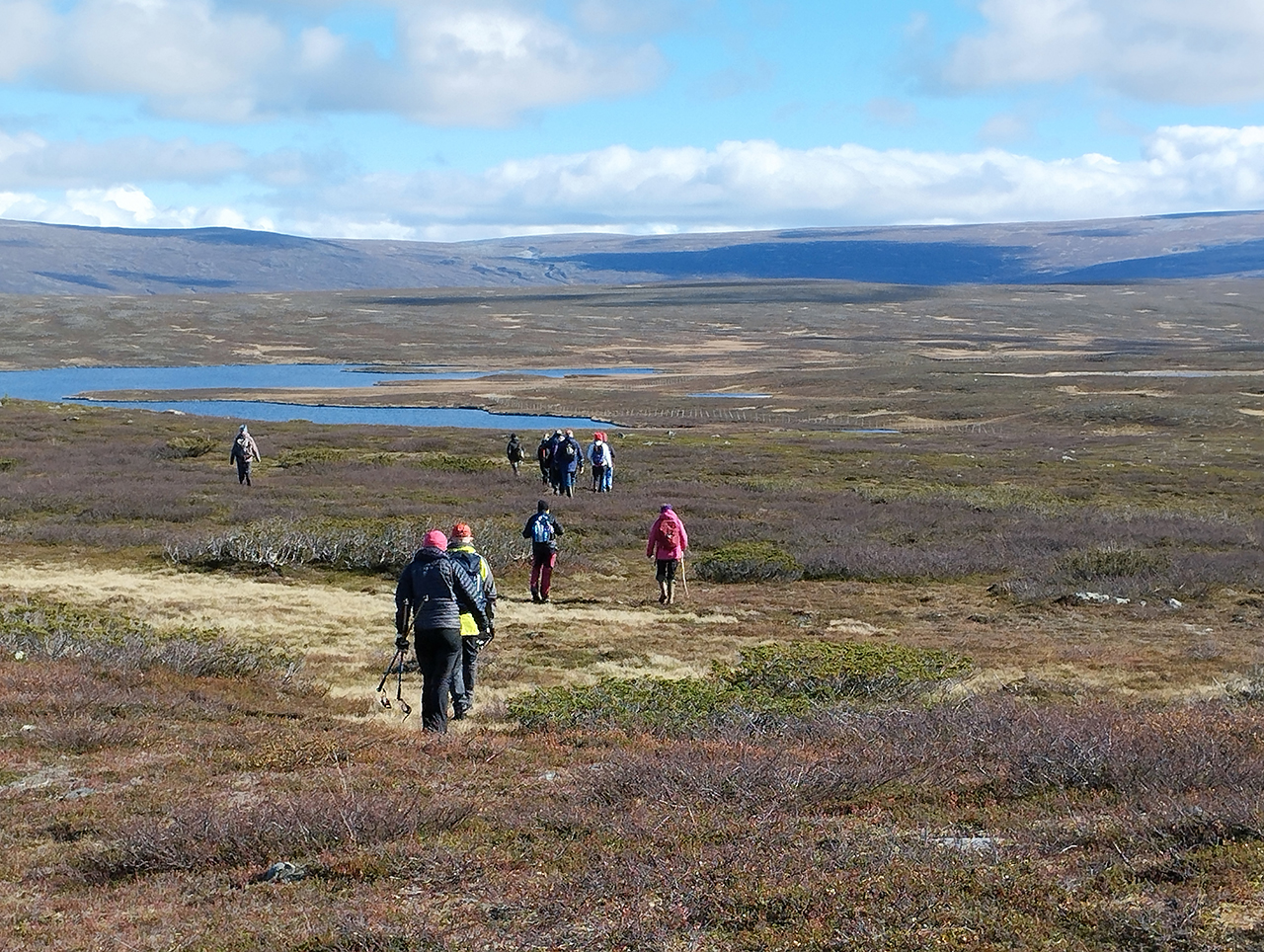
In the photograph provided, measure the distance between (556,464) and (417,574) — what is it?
19.7 metres

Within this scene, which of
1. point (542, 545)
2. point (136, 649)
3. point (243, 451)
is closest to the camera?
point (136, 649)

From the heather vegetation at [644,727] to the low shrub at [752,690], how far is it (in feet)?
0.19

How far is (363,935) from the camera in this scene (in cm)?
538

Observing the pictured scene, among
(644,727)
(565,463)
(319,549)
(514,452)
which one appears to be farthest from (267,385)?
(644,727)

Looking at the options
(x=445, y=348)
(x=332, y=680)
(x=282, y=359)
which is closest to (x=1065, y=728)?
(x=332, y=680)

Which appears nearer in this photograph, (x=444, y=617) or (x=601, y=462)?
(x=444, y=617)

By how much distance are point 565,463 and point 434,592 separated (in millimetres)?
19422

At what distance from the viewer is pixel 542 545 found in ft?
61.2

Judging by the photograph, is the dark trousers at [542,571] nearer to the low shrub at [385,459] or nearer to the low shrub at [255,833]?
the low shrub at [255,833]

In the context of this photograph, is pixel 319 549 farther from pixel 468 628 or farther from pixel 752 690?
pixel 752 690

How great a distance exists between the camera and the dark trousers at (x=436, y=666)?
10.5 metres

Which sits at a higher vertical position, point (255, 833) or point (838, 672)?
point (255, 833)

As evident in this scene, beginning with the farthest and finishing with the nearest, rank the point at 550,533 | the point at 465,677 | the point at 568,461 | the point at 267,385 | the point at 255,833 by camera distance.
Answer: the point at 267,385 < the point at 568,461 < the point at 550,533 < the point at 465,677 < the point at 255,833

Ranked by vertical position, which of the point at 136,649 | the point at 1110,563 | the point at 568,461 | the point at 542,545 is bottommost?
the point at 1110,563
